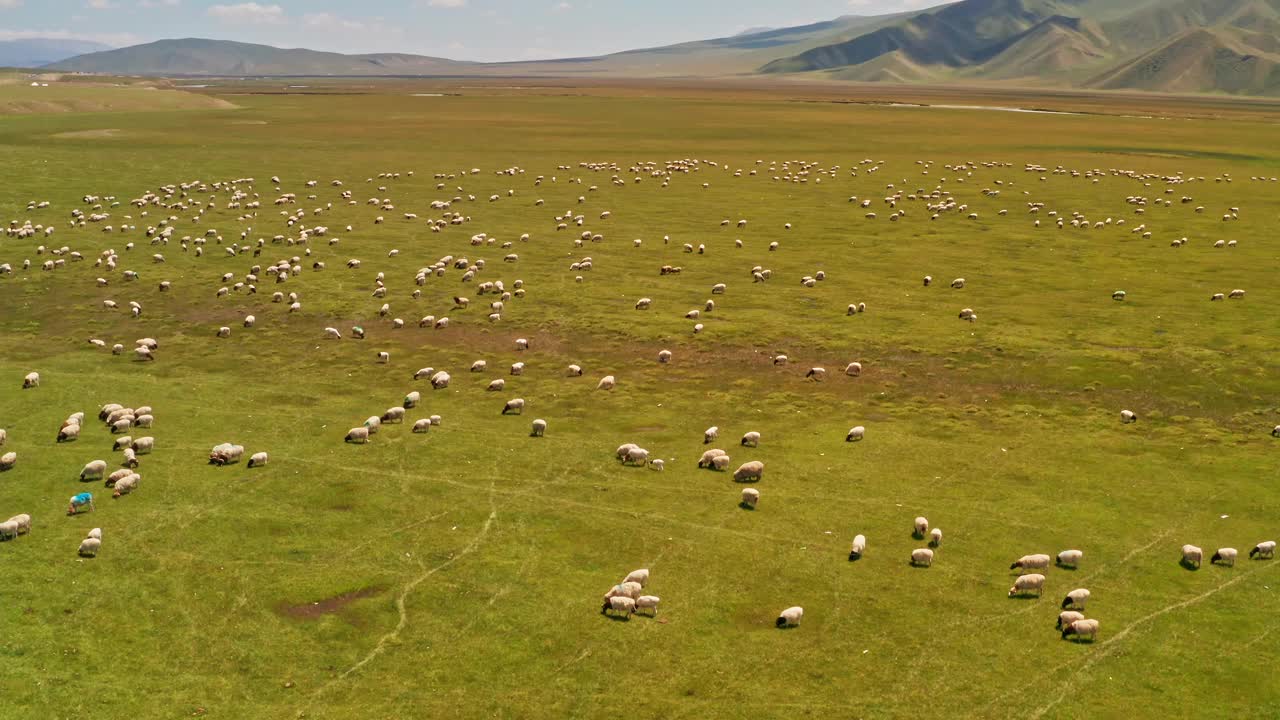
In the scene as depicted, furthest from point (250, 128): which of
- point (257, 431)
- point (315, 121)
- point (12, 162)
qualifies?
point (257, 431)

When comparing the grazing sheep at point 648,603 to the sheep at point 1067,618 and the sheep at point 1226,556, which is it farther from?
the sheep at point 1226,556

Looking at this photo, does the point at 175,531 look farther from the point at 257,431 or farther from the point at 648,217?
the point at 648,217

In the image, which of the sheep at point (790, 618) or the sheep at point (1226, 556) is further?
the sheep at point (1226, 556)

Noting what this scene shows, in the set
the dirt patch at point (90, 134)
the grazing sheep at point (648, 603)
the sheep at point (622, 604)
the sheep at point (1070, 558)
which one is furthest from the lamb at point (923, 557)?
the dirt patch at point (90, 134)

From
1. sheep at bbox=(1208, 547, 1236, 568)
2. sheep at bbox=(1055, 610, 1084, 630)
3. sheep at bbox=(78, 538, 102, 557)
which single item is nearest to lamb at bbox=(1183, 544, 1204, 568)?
sheep at bbox=(1208, 547, 1236, 568)

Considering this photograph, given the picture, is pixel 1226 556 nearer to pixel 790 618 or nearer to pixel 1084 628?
pixel 1084 628
